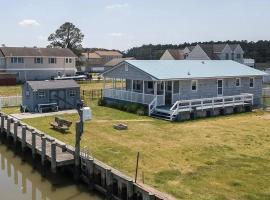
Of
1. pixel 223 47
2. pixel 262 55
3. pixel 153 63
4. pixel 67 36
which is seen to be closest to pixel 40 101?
pixel 153 63

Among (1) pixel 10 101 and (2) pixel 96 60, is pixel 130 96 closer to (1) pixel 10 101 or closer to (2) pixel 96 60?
(1) pixel 10 101

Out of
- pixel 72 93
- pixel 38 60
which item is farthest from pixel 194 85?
pixel 38 60

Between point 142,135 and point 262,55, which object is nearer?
point 142,135

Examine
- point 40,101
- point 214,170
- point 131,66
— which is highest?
point 131,66

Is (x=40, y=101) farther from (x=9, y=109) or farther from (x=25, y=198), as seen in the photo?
(x=25, y=198)

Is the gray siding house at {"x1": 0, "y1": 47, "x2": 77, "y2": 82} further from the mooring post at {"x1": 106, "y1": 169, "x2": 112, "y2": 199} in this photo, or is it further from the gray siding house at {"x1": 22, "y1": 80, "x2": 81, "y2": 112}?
the mooring post at {"x1": 106, "y1": 169, "x2": 112, "y2": 199}

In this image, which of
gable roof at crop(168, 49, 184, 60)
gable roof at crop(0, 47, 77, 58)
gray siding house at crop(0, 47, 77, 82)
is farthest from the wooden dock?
gable roof at crop(168, 49, 184, 60)
